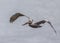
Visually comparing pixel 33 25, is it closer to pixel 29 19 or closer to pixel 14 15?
pixel 29 19

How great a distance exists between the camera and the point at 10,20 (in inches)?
393

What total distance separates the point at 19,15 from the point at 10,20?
39.5 inches

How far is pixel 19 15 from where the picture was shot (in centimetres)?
1076

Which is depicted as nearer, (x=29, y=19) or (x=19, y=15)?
(x=29, y=19)

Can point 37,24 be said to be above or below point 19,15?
below

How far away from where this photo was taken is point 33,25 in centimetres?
930

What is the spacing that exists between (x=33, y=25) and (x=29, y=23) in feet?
0.93

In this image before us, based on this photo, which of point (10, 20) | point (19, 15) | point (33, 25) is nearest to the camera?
point (33, 25)

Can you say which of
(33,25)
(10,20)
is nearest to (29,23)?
(33,25)

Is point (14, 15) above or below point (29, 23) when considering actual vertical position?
above

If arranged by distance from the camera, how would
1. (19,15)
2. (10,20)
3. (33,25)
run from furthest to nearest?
(19,15)
(10,20)
(33,25)

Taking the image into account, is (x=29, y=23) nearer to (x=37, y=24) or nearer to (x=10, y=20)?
(x=37, y=24)

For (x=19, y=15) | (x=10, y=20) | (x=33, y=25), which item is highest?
(x=19, y=15)

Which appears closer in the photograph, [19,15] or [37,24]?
[37,24]
